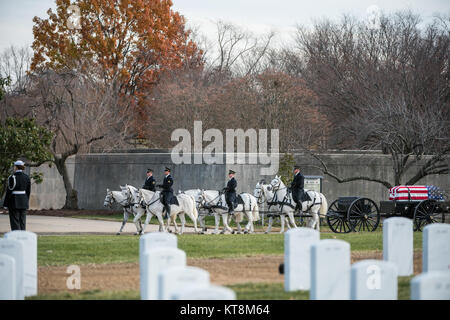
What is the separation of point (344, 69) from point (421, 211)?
2518 centimetres

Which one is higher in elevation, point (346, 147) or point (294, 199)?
point (346, 147)

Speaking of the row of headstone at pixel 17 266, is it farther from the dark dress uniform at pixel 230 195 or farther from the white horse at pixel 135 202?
the dark dress uniform at pixel 230 195

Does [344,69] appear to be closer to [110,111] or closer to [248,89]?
[248,89]

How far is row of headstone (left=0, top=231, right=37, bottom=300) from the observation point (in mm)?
9344

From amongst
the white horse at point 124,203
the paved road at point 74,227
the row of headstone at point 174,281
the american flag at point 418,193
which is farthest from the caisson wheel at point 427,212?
→ the row of headstone at point 174,281

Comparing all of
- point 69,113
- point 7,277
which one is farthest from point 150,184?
point 7,277

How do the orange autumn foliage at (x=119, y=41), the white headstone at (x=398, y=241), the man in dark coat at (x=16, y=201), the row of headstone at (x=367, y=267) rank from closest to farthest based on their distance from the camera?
the row of headstone at (x=367, y=267) → the white headstone at (x=398, y=241) → the man in dark coat at (x=16, y=201) → the orange autumn foliage at (x=119, y=41)

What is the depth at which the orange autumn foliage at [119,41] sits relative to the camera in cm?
4634

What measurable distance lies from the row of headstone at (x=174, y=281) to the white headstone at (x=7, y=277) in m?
1.75

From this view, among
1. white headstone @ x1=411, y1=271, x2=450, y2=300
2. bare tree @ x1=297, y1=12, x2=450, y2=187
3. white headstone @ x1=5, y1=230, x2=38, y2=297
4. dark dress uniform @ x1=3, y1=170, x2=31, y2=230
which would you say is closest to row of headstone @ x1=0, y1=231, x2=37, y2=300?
white headstone @ x1=5, y1=230, x2=38, y2=297

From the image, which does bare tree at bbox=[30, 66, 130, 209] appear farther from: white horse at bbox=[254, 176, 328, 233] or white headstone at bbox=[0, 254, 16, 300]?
white headstone at bbox=[0, 254, 16, 300]

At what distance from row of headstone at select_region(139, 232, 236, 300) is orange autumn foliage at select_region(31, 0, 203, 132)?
1451 inches
